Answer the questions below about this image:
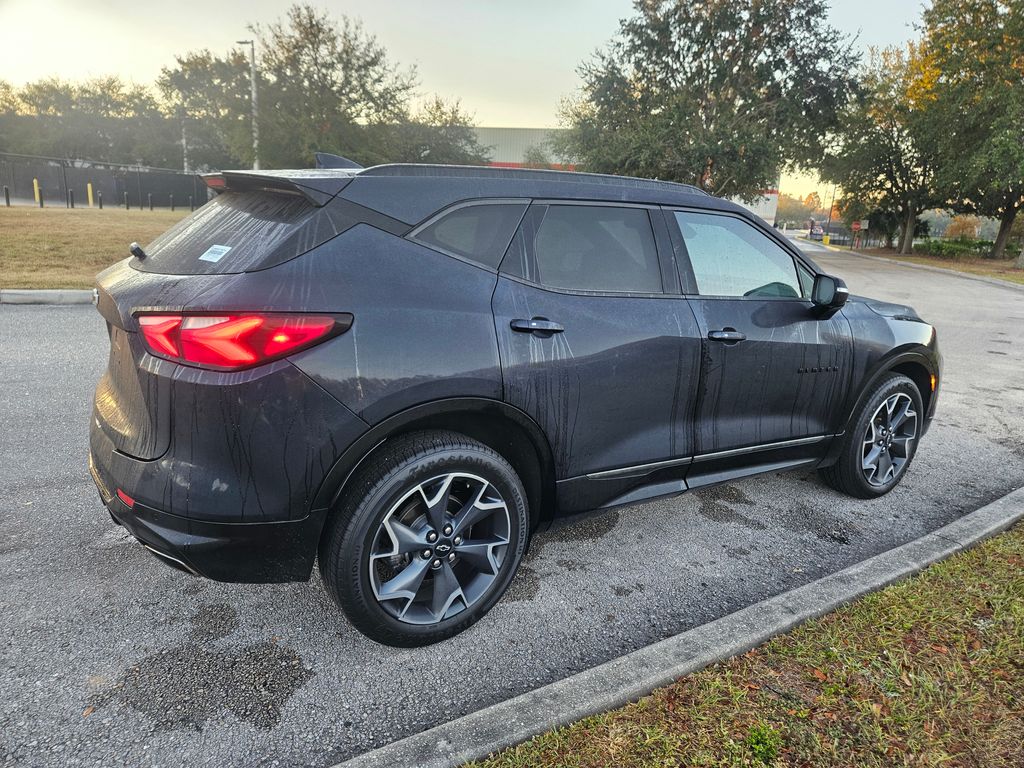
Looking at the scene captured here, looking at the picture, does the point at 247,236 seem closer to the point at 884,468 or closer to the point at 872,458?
the point at 872,458

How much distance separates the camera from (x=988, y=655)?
238 centimetres

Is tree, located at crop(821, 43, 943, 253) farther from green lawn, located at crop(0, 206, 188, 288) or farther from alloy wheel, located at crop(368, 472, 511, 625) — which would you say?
alloy wheel, located at crop(368, 472, 511, 625)

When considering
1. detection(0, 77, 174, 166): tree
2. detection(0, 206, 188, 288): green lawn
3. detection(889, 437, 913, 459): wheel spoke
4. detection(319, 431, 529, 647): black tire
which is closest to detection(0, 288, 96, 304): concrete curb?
detection(0, 206, 188, 288): green lawn

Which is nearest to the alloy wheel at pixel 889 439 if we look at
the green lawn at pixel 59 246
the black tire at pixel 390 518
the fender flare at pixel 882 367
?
the fender flare at pixel 882 367

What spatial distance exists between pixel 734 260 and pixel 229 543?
255 centimetres

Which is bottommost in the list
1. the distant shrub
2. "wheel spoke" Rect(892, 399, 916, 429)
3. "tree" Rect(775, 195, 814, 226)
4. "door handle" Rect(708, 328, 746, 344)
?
"wheel spoke" Rect(892, 399, 916, 429)

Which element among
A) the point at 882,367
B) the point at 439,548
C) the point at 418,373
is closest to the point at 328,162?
the point at 418,373

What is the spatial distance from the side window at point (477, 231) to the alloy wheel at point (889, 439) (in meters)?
2.51

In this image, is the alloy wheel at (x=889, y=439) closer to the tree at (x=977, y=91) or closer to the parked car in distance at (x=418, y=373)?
the parked car in distance at (x=418, y=373)

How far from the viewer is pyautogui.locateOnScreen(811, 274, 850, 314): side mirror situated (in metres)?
3.26

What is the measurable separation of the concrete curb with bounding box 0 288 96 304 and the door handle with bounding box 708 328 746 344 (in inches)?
355

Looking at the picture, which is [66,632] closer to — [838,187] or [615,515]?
[615,515]

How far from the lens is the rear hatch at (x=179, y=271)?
2070 mm

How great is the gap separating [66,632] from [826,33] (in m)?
→ 32.4
